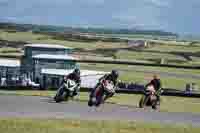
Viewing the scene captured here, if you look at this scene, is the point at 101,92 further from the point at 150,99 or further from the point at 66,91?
the point at 150,99

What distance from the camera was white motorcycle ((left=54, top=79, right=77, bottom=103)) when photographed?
2142cm

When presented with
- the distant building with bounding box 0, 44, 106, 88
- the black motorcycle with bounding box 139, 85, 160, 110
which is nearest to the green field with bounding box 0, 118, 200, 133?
the black motorcycle with bounding box 139, 85, 160, 110

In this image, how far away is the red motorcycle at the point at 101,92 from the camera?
A: 2022 centimetres

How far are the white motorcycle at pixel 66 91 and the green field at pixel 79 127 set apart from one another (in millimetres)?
6897

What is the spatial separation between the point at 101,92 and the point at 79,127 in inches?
278

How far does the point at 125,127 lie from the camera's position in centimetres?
1376

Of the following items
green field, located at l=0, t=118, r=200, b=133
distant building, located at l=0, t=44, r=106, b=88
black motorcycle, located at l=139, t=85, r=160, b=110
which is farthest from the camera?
distant building, located at l=0, t=44, r=106, b=88

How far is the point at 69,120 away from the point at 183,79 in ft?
191

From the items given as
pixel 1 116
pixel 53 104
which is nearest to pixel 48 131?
pixel 1 116

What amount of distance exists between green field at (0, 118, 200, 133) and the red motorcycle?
215 inches

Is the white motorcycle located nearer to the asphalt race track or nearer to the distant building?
the asphalt race track

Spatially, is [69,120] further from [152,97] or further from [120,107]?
[152,97]

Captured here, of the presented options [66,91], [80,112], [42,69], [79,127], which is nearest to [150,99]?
[66,91]

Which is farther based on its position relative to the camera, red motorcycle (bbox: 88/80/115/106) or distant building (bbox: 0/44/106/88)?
distant building (bbox: 0/44/106/88)
